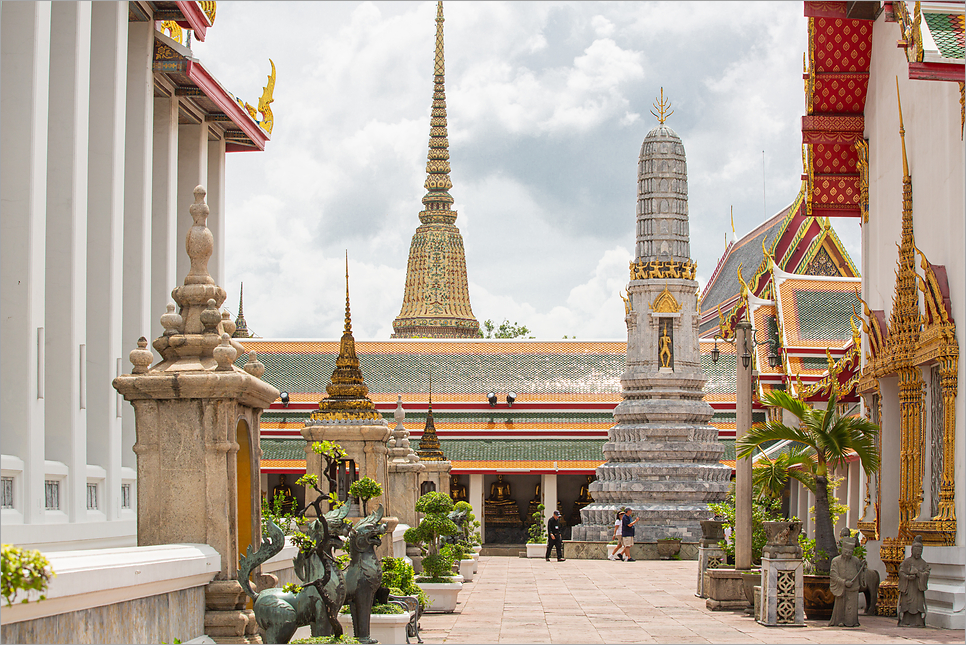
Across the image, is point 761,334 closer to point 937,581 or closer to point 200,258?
point 937,581

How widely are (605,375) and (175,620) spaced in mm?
38763

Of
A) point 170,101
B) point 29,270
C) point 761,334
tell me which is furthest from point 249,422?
point 761,334

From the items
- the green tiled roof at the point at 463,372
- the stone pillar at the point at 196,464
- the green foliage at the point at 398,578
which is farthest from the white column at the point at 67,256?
the green tiled roof at the point at 463,372

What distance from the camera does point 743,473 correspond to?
16.9m

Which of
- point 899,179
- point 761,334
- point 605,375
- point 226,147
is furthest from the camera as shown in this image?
point 605,375

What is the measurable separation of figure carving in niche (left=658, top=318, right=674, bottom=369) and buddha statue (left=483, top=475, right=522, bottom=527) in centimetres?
914

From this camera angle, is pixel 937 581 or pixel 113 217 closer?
pixel 937 581

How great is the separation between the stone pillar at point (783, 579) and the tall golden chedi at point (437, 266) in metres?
53.3

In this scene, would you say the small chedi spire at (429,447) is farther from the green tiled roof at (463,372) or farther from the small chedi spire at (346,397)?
the green tiled roof at (463,372)

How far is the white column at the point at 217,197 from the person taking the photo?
2383cm

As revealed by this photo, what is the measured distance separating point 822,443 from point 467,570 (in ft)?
34.2

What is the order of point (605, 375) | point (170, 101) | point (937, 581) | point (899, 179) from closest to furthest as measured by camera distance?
point (937, 581) → point (899, 179) → point (170, 101) → point (605, 375)

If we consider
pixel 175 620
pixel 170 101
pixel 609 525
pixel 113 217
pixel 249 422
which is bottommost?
pixel 609 525

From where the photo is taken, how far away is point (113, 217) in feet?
58.0
